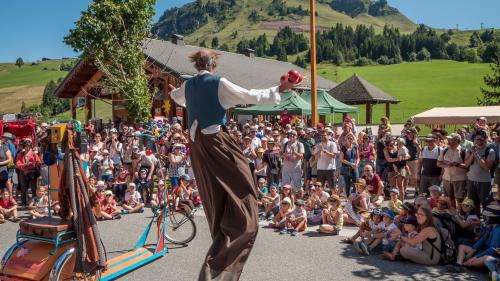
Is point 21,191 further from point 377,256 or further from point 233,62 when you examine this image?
point 233,62

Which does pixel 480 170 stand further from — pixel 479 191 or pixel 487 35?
pixel 487 35

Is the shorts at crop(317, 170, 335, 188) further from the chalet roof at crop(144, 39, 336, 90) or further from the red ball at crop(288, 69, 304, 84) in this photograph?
the chalet roof at crop(144, 39, 336, 90)

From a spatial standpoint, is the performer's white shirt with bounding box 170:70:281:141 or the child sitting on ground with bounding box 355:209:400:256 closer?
the performer's white shirt with bounding box 170:70:281:141

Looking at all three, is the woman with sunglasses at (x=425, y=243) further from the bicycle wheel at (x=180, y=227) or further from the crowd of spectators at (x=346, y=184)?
the bicycle wheel at (x=180, y=227)

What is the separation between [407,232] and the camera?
24.0ft

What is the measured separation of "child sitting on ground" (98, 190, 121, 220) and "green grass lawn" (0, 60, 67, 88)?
88.6m

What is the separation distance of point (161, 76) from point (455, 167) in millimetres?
16952

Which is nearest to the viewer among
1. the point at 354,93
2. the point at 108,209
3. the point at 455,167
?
the point at 455,167

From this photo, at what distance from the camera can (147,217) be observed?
1045cm

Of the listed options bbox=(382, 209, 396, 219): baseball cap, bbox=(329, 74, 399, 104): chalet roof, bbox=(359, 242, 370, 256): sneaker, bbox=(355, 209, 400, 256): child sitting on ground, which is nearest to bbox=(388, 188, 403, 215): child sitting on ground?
bbox=(382, 209, 396, 219): baseball cap

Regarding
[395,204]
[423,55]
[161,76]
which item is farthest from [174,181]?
[423,55]

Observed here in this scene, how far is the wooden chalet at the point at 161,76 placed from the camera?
23359 mm

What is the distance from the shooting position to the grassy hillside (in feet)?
257

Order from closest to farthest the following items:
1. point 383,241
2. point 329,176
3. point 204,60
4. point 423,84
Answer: point 204,60 < point 383,241 < point 329,176 < point 423,84
